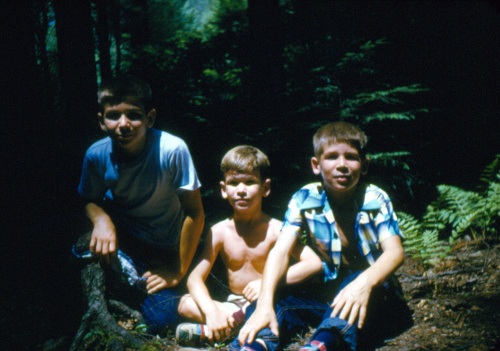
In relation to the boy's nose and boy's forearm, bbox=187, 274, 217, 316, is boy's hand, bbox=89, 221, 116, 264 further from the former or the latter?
the boy's nose

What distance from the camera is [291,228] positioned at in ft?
8.93

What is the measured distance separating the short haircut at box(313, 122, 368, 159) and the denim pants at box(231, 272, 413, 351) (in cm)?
104

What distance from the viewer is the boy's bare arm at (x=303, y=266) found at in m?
2.67

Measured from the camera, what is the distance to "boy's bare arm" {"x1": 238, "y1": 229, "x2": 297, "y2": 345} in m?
2.27

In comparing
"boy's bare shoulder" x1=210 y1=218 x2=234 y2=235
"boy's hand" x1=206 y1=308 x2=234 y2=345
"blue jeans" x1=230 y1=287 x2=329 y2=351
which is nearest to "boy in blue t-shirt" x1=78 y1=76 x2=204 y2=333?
"boy's bare shoulder" x1=210 y1=218 x2=234 y2=235

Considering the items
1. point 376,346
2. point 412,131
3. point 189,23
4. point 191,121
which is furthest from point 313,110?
point 189,23

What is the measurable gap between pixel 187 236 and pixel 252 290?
73 centimetres

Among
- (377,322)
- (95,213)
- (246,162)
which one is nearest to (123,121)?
(95,213)

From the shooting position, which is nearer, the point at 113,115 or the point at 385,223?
the point at 385,223

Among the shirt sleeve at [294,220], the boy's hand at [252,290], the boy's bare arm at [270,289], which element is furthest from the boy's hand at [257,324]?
the shirt sleeve at [294,220]

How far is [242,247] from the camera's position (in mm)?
2896

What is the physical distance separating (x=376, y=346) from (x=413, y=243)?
69.0 inches

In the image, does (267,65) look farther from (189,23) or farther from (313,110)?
(189,23)

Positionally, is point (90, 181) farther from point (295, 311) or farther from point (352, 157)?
point (352, 157)
